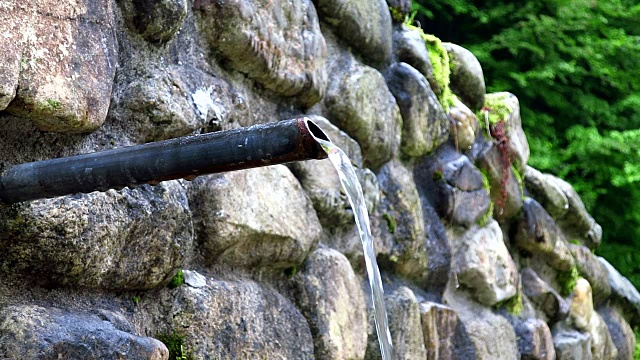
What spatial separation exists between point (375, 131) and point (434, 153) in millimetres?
549

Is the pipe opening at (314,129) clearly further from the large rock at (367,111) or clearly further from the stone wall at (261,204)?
the large rock at (367,111)

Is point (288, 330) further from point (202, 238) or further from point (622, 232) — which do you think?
point (622, 232)

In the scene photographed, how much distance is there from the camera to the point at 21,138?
52.9 inches

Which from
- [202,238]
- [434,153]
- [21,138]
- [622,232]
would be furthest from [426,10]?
[21,138]

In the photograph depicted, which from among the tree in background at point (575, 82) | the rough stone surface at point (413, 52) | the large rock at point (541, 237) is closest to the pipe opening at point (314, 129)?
the rough stone surface at point (413, 52)

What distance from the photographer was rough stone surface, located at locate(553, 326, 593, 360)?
3.54m

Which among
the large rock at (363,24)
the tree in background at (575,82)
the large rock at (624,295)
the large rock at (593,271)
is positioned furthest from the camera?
the tree in background at (575,82)

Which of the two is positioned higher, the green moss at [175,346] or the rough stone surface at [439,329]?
the green moss at [175,346]

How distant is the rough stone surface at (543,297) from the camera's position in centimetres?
353

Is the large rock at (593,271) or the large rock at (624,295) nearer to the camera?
the large rock at (593,271)

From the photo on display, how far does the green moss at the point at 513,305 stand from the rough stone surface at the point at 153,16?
1.93m

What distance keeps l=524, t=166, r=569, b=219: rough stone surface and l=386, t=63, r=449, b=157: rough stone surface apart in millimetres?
1090

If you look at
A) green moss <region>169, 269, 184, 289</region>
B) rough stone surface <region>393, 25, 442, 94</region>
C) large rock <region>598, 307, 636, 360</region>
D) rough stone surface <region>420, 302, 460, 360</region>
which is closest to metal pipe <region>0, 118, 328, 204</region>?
green moss <region>169, 269, 184, 289</region>

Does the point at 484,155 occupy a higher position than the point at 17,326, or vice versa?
the point at 17,326
